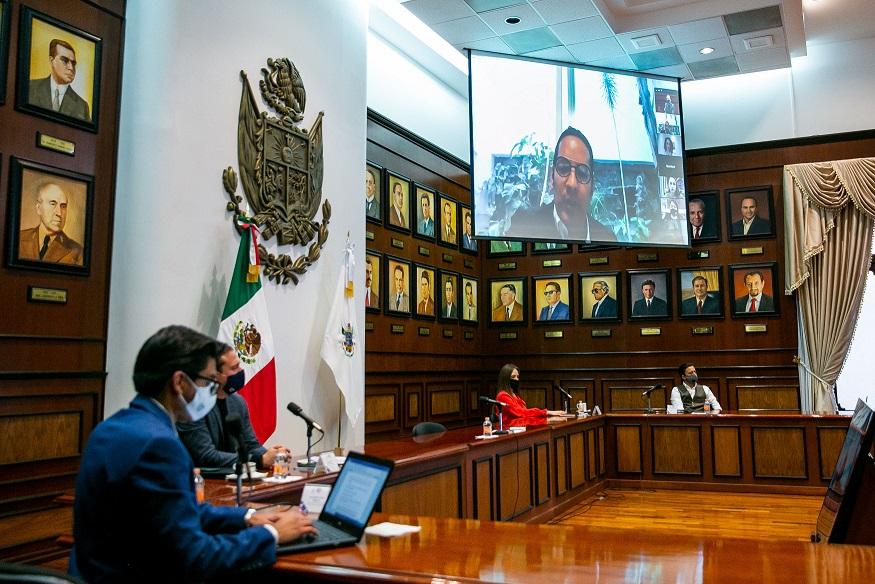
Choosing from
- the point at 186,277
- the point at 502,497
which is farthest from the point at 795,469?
the point at 186,277

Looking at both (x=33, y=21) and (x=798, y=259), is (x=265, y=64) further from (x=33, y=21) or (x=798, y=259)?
(x=798, y=259)

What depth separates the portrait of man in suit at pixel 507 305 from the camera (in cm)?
1194

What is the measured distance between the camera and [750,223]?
1081 centimetres

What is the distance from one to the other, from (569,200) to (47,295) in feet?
22.5

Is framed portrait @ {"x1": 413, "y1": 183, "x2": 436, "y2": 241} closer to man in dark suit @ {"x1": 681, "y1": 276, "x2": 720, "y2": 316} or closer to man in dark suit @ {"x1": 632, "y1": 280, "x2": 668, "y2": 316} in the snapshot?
man in dark suit @ {"x1": 632, "y1": 280, "x2": 668, "y2": 316}

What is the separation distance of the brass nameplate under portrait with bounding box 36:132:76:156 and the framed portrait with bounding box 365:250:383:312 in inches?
163

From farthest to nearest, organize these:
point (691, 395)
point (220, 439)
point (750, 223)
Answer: point (750, 223) < point (691, 395) < point (220, 439)

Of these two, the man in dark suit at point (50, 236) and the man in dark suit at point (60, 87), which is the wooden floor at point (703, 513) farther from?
the man in dark suit at point (60, 87)

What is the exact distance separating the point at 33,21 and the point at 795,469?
8.71m

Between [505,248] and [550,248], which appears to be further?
[505,248]

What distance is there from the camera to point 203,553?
195 cm

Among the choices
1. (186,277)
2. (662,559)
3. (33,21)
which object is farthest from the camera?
(186,277)

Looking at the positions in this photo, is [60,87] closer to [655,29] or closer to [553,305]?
[655,29]

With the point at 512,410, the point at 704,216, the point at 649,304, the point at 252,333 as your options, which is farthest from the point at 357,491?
the point at 704,216
